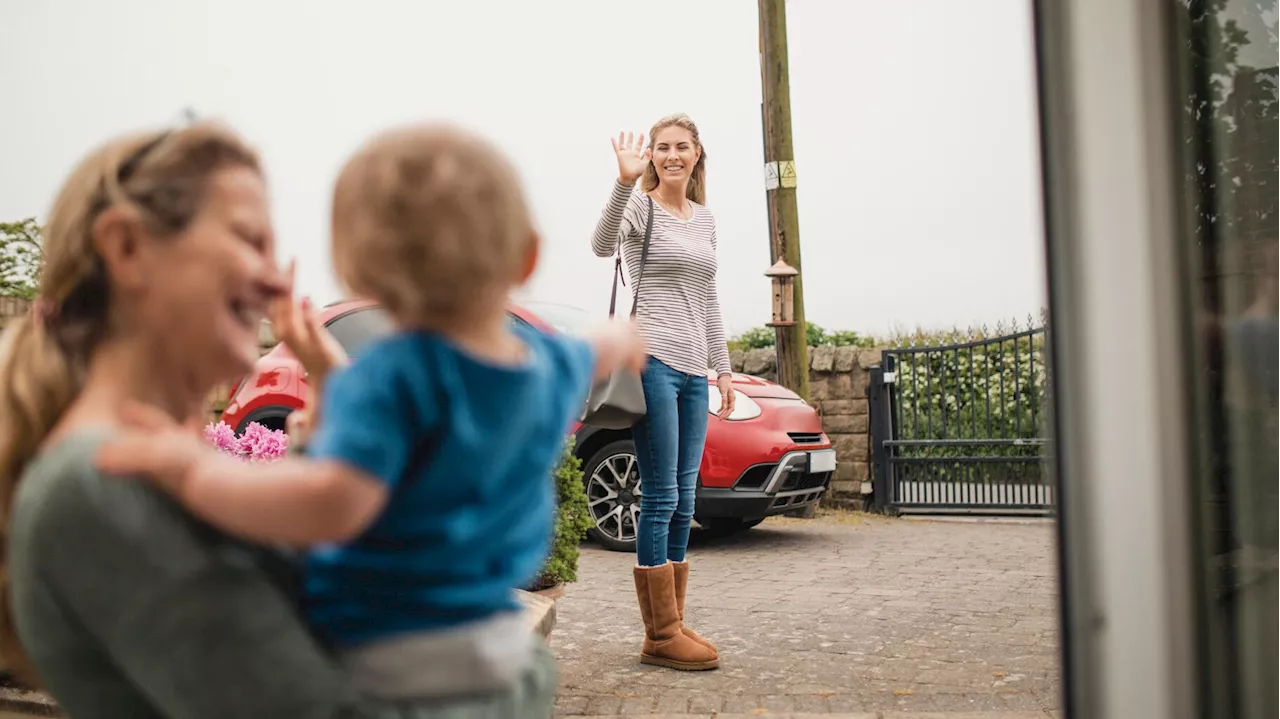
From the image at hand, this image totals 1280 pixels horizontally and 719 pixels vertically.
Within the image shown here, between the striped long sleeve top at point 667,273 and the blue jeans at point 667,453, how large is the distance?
79mm

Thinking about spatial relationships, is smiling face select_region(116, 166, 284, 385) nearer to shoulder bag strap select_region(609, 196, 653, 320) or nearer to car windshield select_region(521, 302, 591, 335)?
shoulder bag strap select_region(609, 196, 653, 320)

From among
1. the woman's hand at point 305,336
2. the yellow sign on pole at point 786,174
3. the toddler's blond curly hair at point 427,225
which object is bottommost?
the woman's hand at point 305,336

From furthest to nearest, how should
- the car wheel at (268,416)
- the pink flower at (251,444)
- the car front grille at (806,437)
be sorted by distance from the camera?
the car front grille at (806,437) → the car wheel at (268,416) → the pink flower at (251,444)

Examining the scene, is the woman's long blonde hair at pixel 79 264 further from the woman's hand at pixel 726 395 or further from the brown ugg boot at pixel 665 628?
the woman's hand at pixel 726 395

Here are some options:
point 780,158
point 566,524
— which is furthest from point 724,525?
point 566,524

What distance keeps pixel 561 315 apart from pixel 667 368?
9.27ft

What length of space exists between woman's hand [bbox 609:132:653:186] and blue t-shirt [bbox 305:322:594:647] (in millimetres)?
2750

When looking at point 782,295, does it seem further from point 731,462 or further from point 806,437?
point 731,462

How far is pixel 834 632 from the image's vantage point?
479 centimetres

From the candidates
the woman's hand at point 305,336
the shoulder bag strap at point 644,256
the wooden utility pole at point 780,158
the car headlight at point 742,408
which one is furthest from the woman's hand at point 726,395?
the wooden utility pole at point 780,158

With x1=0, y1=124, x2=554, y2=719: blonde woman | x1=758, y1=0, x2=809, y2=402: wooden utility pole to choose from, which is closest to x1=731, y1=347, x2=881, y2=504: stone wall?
x1=758, y1=0, x2=809, y2=402: wooden utility pole

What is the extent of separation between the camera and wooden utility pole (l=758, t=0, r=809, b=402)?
10086 mm

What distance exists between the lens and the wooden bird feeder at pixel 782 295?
32.5ft

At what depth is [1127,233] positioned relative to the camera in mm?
1540
